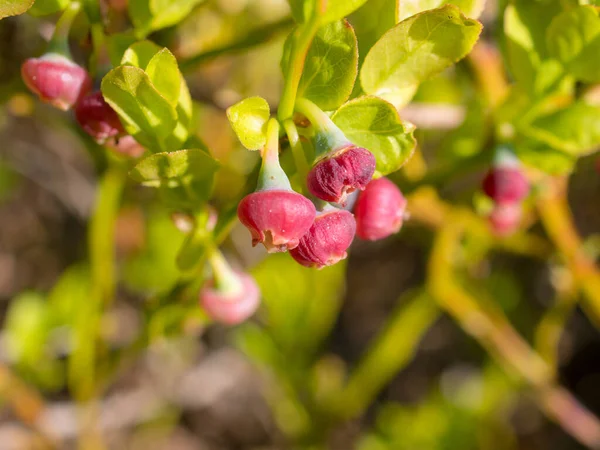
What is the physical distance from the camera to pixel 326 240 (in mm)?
408

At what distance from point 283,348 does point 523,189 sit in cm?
100

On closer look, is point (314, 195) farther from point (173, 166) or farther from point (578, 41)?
point (578, 41)

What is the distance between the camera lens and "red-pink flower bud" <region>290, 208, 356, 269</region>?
16.0 inches

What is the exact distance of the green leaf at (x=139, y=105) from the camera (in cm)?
41

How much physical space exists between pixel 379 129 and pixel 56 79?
26 cm

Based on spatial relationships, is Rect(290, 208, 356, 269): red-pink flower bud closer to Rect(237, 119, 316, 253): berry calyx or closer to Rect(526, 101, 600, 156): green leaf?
Rect(237, 119, 316, 253): berry calyx

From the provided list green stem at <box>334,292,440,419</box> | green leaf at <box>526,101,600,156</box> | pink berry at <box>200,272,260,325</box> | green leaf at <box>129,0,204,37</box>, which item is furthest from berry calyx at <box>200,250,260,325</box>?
green stem at <box>334,292,440,419</box>

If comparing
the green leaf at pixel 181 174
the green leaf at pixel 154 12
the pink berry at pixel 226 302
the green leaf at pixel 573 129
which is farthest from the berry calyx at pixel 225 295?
the green leaf at pixel 573 129

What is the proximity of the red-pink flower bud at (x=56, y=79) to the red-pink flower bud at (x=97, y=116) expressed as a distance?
0.7 inches

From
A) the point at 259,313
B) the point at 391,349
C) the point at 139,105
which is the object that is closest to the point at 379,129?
the point at 139,105

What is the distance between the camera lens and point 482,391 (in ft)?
5.60

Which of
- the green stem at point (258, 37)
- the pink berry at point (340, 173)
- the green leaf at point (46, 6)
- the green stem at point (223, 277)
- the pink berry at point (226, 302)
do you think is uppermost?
the green leaf at point (46, 6)

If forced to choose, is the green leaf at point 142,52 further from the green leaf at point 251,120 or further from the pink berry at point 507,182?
the pink berry at point 507,182

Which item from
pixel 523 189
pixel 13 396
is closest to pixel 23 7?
pixel 523 189
